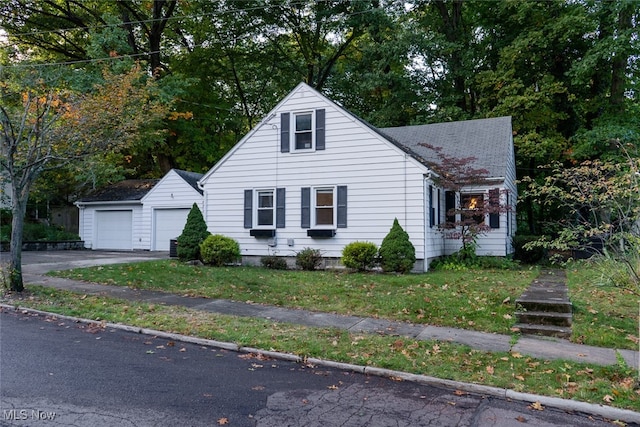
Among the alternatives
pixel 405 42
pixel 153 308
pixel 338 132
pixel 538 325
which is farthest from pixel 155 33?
pixel 538 325

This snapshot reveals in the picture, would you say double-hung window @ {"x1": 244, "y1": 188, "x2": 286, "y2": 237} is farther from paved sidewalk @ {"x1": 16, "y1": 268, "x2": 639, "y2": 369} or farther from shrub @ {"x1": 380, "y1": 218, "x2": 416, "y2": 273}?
paved sidewalk @ {"x1": 16, "y1": 268, "x2": 639, "y2": 369}

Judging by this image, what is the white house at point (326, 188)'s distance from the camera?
14.0m

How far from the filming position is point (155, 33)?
25.8 metres

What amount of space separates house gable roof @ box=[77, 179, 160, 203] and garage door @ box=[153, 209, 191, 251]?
1622mm

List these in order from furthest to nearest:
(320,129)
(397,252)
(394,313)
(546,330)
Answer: (320,129), (397,252), (394,313), (546,330)

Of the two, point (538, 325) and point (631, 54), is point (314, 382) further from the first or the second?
point (631, 54)

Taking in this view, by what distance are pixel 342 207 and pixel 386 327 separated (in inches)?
297

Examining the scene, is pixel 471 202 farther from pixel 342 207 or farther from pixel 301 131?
pixel 301 131

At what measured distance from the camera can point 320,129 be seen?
14961mm

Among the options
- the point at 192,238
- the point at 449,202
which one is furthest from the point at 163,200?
the point at 449,202

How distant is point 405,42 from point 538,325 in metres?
19.2

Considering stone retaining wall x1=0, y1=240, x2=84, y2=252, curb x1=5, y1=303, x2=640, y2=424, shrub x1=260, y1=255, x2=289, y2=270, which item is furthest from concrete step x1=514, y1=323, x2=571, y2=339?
stone retaining wall x1=0, y1=240, x2=84, y2=252

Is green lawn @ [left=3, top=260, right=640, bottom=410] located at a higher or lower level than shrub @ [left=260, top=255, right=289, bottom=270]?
lower

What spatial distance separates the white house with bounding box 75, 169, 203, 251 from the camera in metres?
20.7
